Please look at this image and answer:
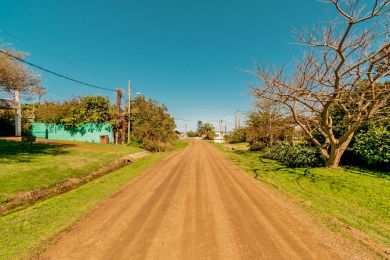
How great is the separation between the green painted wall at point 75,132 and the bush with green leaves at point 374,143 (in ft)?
100

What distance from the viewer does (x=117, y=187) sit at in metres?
9.22

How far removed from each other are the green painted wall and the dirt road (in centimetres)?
2605

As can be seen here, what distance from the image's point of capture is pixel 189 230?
5.10 m

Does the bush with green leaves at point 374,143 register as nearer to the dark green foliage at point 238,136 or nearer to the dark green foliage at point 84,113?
the dark green foliage at point 84,113

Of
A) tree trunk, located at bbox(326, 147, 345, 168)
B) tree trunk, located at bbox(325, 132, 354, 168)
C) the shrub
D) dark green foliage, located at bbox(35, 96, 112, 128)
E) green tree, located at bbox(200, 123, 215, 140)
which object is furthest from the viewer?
green tree, located at bbox(200, 123, 215, 140)

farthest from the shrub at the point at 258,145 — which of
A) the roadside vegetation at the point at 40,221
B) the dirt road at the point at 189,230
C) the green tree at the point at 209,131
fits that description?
the green tree at the point at 209,131

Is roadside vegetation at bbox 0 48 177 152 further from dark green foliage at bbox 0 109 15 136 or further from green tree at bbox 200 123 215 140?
green tree at bbox 200 123 215 140

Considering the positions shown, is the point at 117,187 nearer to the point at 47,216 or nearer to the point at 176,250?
the point at 47,216

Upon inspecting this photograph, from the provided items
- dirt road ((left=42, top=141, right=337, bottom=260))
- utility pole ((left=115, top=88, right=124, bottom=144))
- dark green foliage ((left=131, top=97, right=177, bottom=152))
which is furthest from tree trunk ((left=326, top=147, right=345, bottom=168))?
utility pole ((left=115, top=88, right=124, bottom=144))

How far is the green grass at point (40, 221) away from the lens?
171 inches

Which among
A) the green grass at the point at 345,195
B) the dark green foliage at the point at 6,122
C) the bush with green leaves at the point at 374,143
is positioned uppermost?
the dark green foliage at the point at 6,122

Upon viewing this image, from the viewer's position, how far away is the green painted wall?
3145 cm

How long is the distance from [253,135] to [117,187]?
22.8m

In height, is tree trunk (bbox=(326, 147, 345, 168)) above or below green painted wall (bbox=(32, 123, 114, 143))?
below
